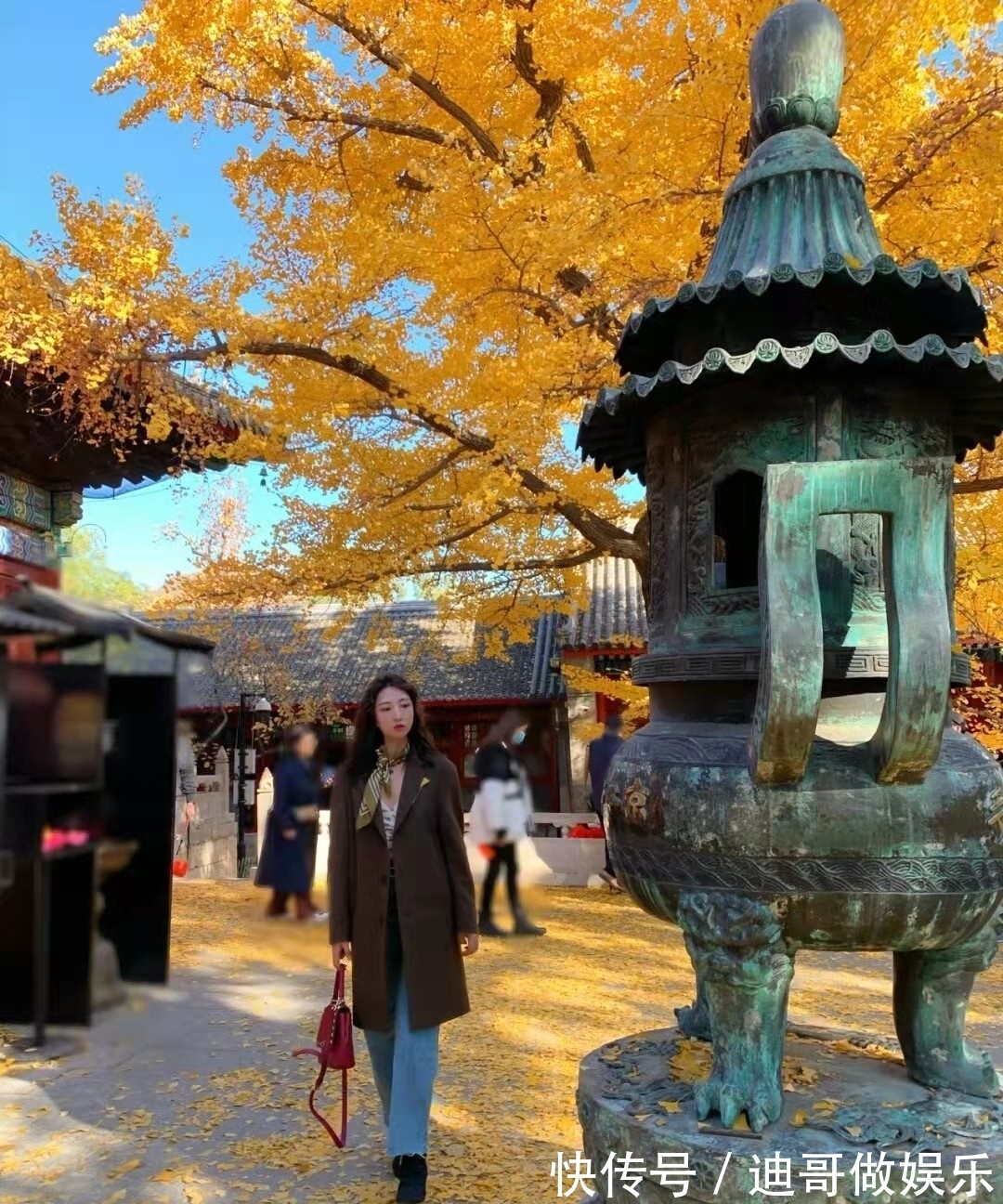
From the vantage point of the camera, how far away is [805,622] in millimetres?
2555

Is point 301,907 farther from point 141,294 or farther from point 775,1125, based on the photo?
point 141,294

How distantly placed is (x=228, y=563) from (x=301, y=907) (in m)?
5.74

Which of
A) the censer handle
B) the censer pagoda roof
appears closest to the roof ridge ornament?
the censer pagoda roof

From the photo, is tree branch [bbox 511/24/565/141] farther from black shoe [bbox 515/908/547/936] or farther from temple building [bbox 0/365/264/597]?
black shoe [bbox 515/908/547/936]

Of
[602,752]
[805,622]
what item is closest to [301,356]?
[602,752]

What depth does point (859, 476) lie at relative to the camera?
2.56 metres

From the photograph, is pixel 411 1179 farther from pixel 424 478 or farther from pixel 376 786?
pixel 424 478

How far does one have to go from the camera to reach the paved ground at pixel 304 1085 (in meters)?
3.61

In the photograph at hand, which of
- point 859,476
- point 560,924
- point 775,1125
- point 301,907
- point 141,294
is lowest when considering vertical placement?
point 560,924

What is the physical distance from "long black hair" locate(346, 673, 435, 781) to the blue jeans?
2.00 feet

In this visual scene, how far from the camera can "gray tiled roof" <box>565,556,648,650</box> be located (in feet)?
49.3

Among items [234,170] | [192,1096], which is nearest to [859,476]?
[192,1096]

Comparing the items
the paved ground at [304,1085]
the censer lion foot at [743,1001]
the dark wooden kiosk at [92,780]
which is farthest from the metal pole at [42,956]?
the censer lion foot at [743,1001]

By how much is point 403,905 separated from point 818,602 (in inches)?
72.2
